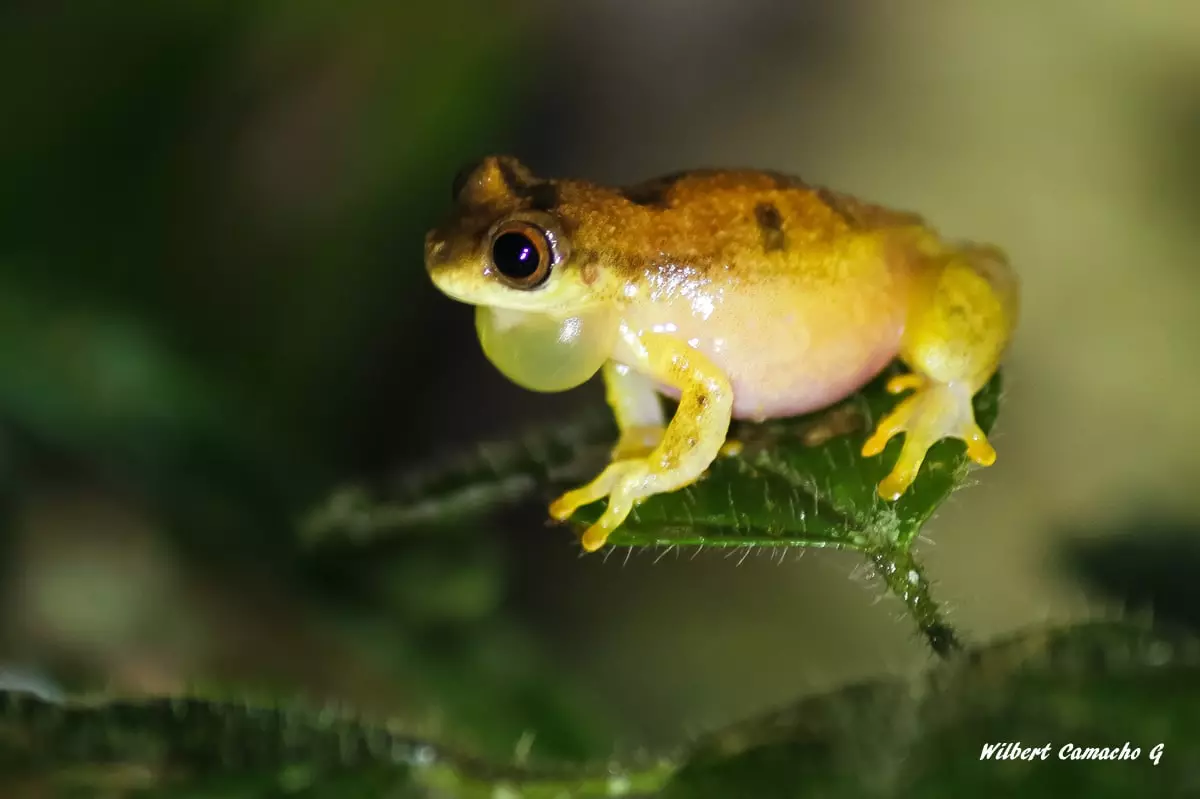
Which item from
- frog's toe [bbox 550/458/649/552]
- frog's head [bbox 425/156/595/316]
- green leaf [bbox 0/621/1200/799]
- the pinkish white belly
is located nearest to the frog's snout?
frog's head [bbox 425/156/595/316]

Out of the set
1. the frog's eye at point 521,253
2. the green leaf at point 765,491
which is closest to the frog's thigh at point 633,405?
the green leaf at point 765,491

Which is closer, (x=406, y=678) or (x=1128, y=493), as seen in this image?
(x=406, y=678)

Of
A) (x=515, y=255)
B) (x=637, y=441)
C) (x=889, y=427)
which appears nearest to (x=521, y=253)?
(x=515, y=255)

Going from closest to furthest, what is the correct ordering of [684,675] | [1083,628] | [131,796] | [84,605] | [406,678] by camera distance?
[1083,628] < [131,796] < [406,678] < [84,605] < [684,675]

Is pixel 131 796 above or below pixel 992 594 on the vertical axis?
below

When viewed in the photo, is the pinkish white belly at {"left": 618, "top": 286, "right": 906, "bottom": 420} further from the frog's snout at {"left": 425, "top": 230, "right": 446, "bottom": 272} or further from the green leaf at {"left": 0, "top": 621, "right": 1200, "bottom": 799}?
the green leaf at {"left": 0, "top": 621, "right": 1200, "bottom": 799}

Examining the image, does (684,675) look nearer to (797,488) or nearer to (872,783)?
(797,488)

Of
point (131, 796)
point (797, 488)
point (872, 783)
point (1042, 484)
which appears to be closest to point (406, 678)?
point (131, 796)

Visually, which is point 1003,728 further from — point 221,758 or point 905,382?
point 221,758
